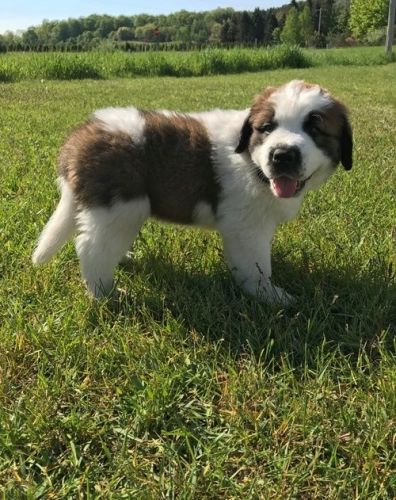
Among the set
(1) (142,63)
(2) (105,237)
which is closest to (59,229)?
(2) (105,237)

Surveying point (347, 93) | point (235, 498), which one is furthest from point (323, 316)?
point (347, 93)

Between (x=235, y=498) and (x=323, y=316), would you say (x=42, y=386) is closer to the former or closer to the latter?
(x=235, y=498)

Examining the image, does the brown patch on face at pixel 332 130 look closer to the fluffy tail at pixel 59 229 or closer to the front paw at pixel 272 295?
the front paw at pixel 272 295

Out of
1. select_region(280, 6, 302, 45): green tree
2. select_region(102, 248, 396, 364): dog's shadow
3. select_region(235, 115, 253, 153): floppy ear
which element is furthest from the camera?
select_region(280, 6, 302, 45): green tree

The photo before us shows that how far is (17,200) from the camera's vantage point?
419cm

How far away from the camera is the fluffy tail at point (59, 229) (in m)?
2.81

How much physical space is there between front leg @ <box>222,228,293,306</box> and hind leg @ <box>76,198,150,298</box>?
0.49 meters

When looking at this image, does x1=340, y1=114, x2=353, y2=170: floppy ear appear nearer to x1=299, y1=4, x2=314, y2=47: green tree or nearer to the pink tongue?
the pink tongue

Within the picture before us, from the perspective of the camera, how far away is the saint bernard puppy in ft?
8.61

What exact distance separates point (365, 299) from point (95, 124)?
1.62 m

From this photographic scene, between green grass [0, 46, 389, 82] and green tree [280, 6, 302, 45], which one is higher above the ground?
green grass [0, 46, 389, 82]

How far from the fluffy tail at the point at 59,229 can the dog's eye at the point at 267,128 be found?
100cm

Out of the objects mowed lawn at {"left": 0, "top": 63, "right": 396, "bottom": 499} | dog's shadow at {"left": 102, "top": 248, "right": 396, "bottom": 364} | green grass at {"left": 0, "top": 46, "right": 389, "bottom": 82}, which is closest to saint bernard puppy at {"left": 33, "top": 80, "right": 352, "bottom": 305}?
dog's shadow at {"left": 102, "top": 248, "right": 396, "bottom": 364}

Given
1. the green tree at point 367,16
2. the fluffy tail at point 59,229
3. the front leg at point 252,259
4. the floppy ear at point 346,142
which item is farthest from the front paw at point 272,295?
the green tree at point 367,16
